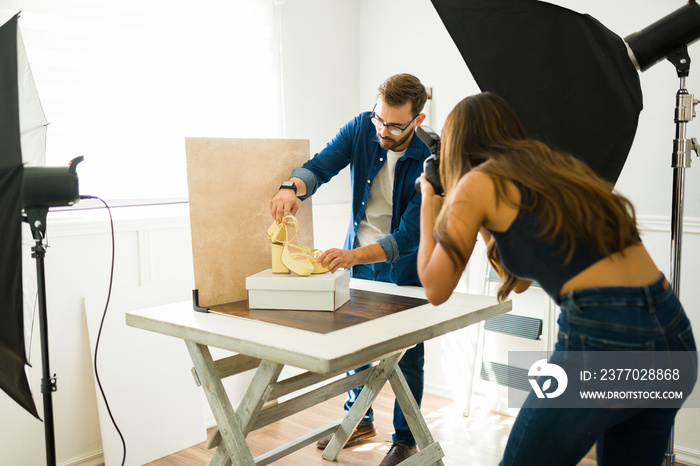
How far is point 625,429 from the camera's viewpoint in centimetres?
145

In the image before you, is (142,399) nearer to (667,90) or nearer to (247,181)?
(247,181)

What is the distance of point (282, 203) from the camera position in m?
2.19

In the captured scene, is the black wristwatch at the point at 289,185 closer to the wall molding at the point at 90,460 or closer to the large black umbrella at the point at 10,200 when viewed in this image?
the large black umbrella at the point at 10,200

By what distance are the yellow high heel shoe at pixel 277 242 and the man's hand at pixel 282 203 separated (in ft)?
0.27

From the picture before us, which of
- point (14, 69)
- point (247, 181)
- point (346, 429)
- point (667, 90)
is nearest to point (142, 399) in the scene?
point (346, 429)

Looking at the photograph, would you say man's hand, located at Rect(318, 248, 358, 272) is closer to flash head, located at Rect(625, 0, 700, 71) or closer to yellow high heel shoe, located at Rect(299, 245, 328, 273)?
yellow high heel shoe, located at Rect(299, 245, 328, 273)

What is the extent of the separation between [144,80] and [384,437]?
2089mm

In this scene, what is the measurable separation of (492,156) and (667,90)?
1.84 meters

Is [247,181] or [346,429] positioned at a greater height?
[247,181]

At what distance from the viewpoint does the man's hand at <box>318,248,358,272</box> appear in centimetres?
208

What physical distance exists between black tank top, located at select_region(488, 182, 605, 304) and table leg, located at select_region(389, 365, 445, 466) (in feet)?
3.29

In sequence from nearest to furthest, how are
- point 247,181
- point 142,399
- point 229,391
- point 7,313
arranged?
1. point 7,313
2. point 247,181
3. point 142,399
4. point 229,391

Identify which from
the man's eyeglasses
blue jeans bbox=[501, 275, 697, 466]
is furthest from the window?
blue jeans bbox=[501, 275, 697, 466]

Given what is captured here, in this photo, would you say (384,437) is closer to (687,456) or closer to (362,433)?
(362,433)
